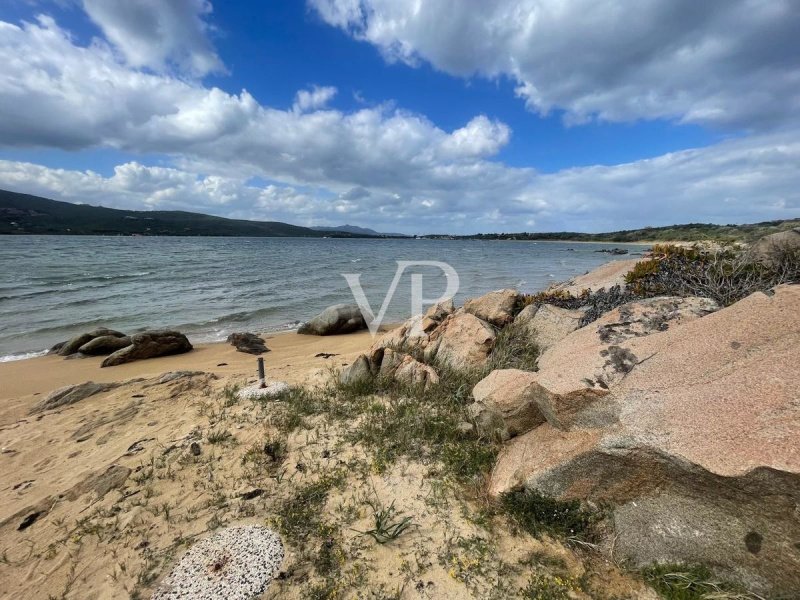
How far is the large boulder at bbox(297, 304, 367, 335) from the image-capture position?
14.4 metres

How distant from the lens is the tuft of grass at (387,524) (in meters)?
3.46

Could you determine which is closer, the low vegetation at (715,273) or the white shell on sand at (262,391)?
the low vegetation at (715,273)

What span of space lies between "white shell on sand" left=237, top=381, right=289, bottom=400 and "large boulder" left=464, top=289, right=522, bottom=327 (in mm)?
4539

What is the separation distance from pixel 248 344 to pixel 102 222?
6458 inches

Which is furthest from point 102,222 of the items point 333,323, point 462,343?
point 462,343

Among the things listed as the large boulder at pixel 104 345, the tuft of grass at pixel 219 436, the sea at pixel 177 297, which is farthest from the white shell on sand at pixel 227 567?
the sea at pixel 177 297

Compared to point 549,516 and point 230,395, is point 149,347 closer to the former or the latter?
point 230,395

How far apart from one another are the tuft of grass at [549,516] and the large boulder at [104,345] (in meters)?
13.1

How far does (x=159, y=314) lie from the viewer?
16531 mm

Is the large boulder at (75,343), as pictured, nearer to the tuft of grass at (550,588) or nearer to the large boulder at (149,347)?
the large boulder at (149,347)

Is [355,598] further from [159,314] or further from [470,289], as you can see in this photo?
[470,289]

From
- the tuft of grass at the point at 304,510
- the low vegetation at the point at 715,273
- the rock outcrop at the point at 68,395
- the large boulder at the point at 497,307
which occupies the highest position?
the low vegetation at the point at 715,273

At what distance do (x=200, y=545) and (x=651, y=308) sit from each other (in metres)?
6.15

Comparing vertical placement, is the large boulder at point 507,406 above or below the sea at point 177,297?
above
